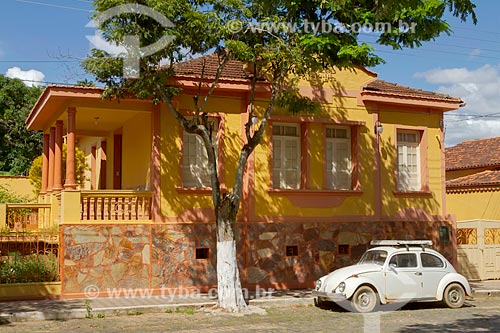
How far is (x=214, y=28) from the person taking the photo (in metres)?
14.3

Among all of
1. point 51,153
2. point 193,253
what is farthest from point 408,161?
point 51,153

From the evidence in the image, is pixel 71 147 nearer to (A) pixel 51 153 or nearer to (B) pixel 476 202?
(A) pixel 51 153

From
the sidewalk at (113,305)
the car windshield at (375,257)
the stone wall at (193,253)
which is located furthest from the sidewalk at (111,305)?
the car windshield at (375,257)

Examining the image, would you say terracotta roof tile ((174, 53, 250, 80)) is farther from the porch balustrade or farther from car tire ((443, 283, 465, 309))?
car tire ((443, 283, 465, 309))

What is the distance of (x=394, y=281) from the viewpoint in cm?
1501

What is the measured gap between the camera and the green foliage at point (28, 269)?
1555 centimetres

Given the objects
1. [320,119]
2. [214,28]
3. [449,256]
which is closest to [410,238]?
[449,256]

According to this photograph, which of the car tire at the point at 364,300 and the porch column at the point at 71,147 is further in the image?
the porch column at the point at 71,147

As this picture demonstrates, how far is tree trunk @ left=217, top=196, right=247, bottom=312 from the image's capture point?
14641 millimetres

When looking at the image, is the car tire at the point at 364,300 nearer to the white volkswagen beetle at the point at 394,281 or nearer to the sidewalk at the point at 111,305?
the white volkswagen beetle at the point at 394,281

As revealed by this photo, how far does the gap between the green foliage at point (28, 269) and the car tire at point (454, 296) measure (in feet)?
30.9

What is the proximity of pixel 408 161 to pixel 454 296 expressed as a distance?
5.76 meters

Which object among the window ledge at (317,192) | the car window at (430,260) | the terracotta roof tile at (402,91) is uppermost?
the terracotta roof tile at (402,91)

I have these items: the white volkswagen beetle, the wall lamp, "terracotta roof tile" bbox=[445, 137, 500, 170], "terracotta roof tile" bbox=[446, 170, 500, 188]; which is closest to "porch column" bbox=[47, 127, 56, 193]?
the white volkswagen beetle
